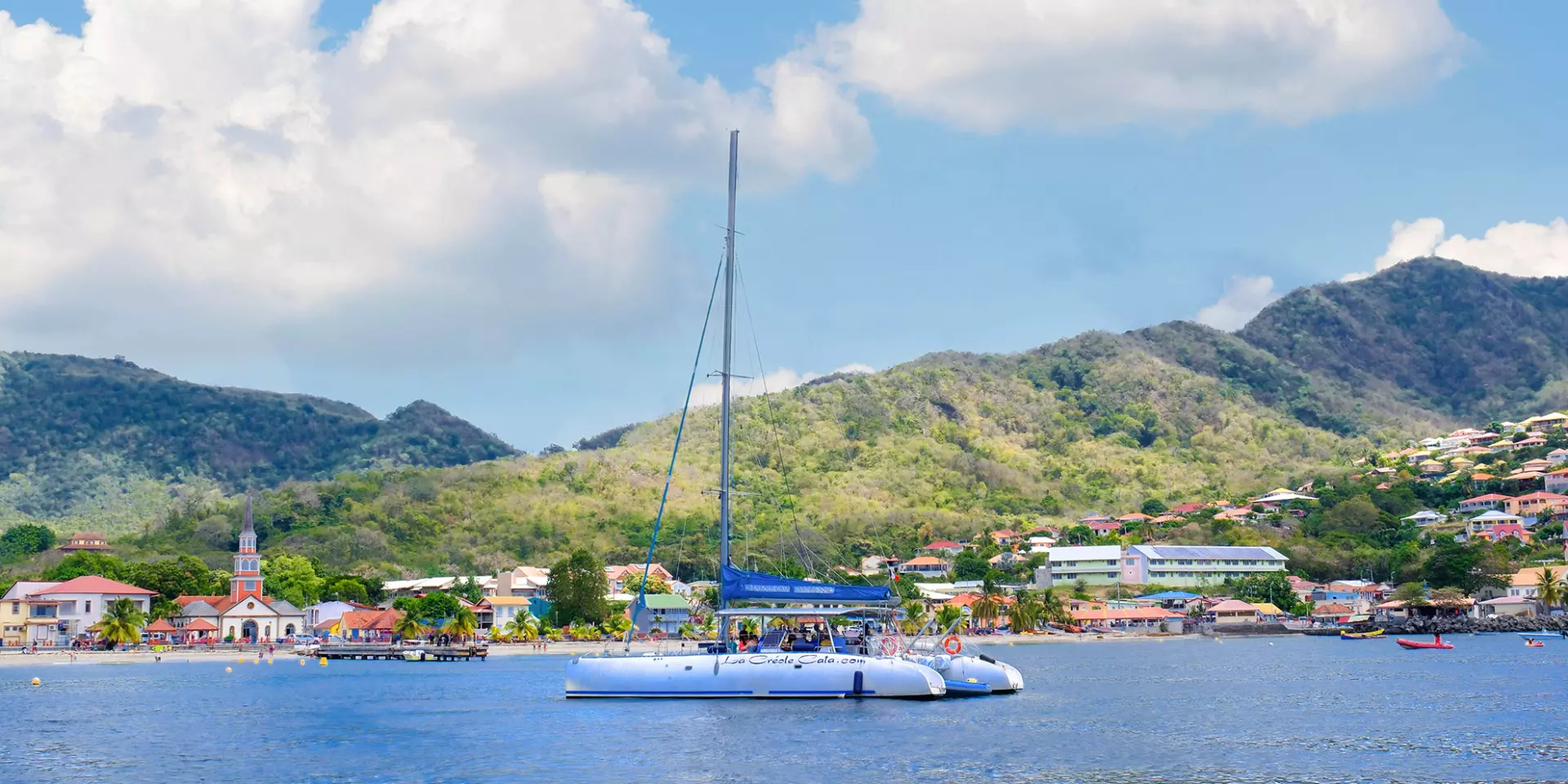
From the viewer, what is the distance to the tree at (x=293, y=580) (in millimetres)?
130238

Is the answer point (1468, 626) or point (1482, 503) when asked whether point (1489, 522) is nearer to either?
point (1482, 503)

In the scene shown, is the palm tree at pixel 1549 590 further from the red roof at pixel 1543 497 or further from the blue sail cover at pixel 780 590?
the blue sail cover at pixel 780 590

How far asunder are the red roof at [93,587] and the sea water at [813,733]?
5070 cm

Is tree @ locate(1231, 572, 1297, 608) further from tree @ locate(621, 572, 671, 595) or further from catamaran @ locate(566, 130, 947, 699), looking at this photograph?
catamaran @ locate(566, 130, 947, 699)

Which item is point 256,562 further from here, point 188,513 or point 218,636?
point 188,513

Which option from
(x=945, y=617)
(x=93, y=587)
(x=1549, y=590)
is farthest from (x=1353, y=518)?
(x=93, y=587)

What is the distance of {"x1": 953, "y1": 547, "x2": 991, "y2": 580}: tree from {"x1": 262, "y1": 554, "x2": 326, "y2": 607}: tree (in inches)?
2652

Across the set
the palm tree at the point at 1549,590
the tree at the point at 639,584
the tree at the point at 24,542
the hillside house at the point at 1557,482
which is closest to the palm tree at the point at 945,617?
the tree at the point at 639,584

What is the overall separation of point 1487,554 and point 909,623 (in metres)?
58.3

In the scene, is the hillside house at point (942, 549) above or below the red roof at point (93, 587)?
above

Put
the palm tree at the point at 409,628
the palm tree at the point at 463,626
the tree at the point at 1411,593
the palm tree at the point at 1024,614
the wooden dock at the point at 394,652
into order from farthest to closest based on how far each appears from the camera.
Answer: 1. the tree at the point at 1411,593
2. the palm tree at the point at 1024,614
3. the palm tree at the point at 409,628
4. the palm tree at the point at 463,626
5. the wooden dock at the point at 394,652

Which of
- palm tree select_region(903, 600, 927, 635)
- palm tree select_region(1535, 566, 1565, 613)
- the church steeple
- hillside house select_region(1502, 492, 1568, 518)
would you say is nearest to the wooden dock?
the church steeple

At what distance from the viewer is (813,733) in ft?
129

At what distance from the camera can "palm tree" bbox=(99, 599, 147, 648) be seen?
335ft
